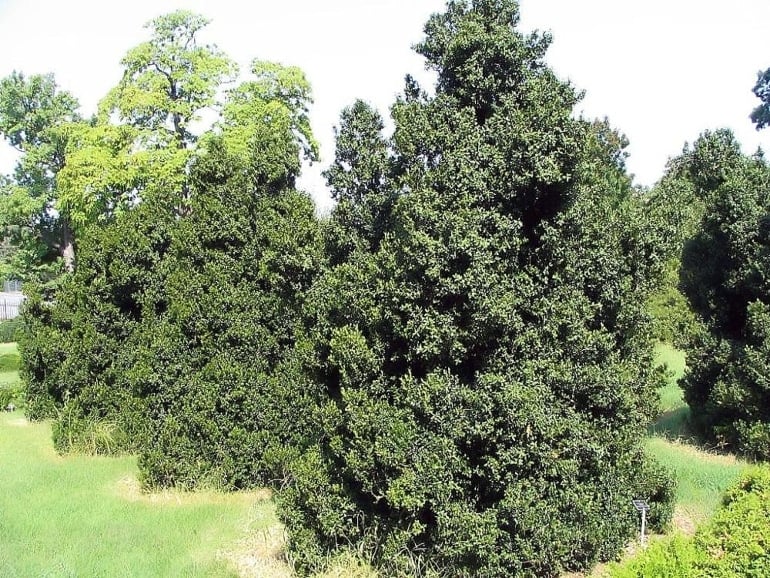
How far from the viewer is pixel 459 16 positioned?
5.91 m

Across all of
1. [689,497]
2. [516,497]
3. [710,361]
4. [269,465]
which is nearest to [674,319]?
[710,361]

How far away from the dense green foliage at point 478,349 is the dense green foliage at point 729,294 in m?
4.46

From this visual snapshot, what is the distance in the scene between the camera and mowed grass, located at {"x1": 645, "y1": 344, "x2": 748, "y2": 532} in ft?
23.9

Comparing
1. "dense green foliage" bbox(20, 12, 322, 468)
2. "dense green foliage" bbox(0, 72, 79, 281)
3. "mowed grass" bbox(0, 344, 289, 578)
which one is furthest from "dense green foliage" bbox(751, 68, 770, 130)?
"dense green foliage" bbox(0, 72, 79, 281)

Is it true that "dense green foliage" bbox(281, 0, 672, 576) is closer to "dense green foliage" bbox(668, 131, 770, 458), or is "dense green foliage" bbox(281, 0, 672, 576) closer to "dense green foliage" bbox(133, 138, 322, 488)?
"dense green foliage" bbox(133, 138, 322, 488)

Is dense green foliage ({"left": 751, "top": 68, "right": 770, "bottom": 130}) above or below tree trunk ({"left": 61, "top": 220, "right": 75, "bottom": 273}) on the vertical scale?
above

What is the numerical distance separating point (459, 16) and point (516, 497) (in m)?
4.19

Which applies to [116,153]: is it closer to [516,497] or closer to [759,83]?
[516,497]

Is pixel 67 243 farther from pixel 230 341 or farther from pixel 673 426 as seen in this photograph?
pixel 673 426

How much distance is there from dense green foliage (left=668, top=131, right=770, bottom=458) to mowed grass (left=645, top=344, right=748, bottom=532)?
42 centimetres

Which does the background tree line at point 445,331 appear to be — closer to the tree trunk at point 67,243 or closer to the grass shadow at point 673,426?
the grass shadow at point 673,426

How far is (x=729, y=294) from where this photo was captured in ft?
34.4

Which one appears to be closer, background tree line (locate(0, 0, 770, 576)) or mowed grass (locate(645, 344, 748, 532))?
background tree line (locate(0, 0, 770, 576))

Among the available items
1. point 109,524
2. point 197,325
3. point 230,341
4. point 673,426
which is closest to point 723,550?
point 109,524
